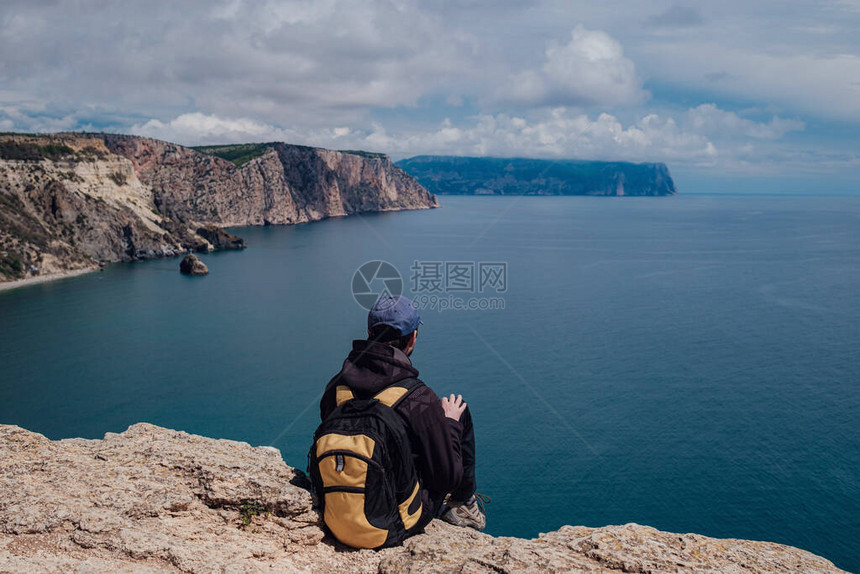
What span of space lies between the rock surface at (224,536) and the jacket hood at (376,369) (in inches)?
43.2

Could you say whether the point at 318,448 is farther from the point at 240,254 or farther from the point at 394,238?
the point at 394,238

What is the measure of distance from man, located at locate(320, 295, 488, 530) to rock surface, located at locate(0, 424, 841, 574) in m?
0.51

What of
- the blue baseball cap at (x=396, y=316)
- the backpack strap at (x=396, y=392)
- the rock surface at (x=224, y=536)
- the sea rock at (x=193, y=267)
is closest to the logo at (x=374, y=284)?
the sea rock at (x=193, y=267)

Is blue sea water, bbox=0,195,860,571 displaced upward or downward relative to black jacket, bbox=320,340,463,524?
downward

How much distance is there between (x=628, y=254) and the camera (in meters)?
92.3

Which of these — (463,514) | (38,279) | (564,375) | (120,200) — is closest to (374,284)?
(564,375)

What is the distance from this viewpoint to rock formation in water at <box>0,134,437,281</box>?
269 ft

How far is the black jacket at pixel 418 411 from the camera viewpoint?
4.52 meters

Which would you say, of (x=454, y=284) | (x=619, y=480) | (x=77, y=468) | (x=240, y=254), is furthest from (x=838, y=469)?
(x=240, y=254)

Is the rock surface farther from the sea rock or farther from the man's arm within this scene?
the sea rock

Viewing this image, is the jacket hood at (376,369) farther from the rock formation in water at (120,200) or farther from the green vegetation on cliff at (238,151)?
the green vegetation on cliff at (238,151)

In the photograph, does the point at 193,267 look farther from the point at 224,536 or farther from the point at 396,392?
the point at 396,392

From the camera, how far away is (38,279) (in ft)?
244

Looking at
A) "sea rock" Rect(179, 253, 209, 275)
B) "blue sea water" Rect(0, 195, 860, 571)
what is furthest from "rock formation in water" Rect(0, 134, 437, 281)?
"sea rock" Rect(179, 253, 209, 275)
